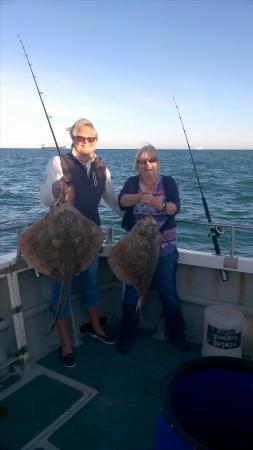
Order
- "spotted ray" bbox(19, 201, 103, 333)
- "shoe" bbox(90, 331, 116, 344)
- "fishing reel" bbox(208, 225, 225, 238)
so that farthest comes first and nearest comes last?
1. "shoe" bbox(90, 331, 116, 344)
2. "fishing reel" bbox(208, 225, 225, 238)
3. "spotted ray" bbox(19, 201, 103, 333)

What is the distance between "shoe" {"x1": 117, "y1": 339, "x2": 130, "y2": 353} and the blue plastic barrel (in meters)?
2.45

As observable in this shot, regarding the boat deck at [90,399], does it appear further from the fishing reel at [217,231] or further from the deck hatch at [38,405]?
the fishing reel at [217,231]

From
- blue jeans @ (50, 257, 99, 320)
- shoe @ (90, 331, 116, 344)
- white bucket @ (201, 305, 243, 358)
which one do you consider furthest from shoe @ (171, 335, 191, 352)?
blue jeans @ (50, 257, 99, 320)

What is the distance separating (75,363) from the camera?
4648 mm

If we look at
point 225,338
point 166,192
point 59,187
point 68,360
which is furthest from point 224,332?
point 59,187

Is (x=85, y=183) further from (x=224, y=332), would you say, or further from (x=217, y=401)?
(x=217, y=401)

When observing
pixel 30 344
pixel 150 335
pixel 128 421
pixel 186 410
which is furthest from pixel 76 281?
pixel 186 410

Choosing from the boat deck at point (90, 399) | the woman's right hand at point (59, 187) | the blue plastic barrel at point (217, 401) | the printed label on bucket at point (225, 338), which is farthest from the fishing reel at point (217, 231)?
the blue plastic barrel at point (217, 401)

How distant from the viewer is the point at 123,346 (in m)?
4.94

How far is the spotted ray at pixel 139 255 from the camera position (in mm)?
4234

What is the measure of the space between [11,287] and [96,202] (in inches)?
52.5

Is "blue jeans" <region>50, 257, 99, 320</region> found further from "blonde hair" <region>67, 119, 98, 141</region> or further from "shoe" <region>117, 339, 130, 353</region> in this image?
"blonde hair" <region>67, 119, 98, 141</region>

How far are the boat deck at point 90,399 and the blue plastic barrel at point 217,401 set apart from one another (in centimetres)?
110

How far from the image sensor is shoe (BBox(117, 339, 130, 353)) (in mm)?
4930
